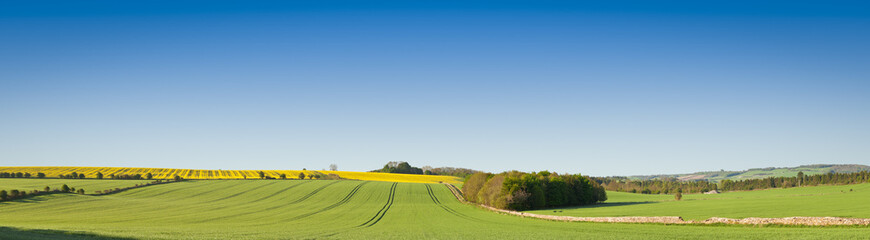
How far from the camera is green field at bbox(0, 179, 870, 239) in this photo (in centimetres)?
3075

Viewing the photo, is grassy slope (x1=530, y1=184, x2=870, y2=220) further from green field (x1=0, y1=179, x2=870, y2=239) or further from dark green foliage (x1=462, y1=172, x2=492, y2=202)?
dark green foliage (x1=462, y1=172, x2=492, y2=202)

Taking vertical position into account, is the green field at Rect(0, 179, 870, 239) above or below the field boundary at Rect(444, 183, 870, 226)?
below

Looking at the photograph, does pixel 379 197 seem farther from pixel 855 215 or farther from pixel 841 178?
pixel 841 178

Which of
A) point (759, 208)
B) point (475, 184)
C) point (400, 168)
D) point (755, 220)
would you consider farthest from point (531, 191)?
point (400, 168)

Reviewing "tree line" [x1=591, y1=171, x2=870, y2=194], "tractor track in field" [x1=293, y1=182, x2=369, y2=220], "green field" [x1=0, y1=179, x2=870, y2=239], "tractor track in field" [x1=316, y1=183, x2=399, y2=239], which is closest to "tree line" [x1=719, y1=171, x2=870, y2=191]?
"tree line" [x1=591, y1=171, x2=870, y2=194]

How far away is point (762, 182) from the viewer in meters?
150

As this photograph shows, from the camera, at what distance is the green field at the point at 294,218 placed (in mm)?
30750

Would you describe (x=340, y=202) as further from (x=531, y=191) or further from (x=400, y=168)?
(x=400, y=168)

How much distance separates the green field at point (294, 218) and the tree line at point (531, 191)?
452 centimetres

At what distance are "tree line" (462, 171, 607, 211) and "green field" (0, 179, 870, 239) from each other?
14.8ft

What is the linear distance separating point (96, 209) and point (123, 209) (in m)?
3.04

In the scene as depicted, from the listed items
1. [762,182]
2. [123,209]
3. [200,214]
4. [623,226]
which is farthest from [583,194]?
[762,182]

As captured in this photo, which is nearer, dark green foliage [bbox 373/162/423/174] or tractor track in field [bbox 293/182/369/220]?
tractor track in field [bbox 293/182/369/220]

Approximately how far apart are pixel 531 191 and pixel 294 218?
1409 inches
